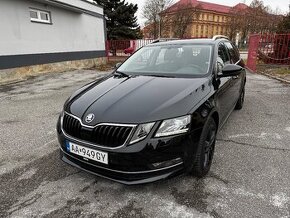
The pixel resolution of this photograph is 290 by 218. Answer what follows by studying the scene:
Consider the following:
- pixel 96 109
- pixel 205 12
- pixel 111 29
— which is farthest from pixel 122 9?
pixel 205 12

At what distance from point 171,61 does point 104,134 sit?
1830mm

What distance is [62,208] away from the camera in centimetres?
228

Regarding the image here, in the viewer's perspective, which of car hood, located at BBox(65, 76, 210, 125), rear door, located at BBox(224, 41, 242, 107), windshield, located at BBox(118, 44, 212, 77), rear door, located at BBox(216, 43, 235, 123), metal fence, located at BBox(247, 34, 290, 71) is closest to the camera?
car hood, located at BBox(65, 76, 210, 125)

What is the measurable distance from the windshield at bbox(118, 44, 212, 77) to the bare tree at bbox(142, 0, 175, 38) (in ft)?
118

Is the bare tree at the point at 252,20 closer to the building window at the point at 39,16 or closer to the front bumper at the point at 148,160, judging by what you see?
Result: the building window at the point at 39,16

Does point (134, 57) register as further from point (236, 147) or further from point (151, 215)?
point (151, 215)

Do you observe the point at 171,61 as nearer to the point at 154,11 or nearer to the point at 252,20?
the point at 154,11

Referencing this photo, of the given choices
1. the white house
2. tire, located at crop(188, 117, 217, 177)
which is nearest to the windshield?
tire, located at crop(188, 117, 217, 177)

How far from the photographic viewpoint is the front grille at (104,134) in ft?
7.06

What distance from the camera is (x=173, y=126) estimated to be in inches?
86.5

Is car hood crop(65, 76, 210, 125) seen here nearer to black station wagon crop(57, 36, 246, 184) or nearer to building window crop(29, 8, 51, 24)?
black station wagon crop(57, 36, 246, 184)

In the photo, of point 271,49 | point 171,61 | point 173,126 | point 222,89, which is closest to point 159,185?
point 173,126

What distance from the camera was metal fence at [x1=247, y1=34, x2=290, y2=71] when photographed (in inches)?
494

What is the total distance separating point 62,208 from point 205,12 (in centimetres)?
7591
